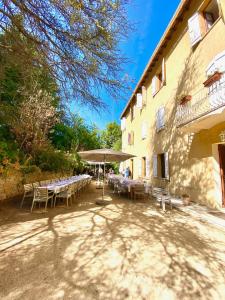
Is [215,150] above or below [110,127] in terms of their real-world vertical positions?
below

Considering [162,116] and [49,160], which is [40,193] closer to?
[49,160]

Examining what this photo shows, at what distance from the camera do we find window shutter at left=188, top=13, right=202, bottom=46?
7.47 meters

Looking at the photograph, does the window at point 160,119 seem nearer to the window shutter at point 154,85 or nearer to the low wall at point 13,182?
the window shutter at point 154,85

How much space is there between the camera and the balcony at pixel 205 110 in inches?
213

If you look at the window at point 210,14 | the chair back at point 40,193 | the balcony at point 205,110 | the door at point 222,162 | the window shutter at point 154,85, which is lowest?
the chair back at point 40,193

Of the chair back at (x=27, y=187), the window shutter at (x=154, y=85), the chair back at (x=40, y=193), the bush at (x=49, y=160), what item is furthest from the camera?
the window shutter at (x=154, y=85)

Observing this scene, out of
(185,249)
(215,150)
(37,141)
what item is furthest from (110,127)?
(185,249)

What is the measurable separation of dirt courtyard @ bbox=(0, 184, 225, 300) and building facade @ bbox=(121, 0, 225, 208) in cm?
270

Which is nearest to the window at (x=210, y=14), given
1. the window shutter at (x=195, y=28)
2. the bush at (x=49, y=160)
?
the window shutter at (x=195, y=28)

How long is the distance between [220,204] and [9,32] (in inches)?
311

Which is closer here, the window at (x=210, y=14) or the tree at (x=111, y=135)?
the window at (x=210, y=14)

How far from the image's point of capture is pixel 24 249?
3.22 m

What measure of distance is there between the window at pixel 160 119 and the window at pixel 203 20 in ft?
12.6

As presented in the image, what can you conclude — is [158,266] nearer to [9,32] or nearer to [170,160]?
[9,32]
